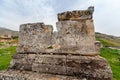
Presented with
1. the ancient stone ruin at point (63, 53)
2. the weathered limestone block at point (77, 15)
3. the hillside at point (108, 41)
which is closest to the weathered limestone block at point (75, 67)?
the ancient stone ruin at point (63, 53)

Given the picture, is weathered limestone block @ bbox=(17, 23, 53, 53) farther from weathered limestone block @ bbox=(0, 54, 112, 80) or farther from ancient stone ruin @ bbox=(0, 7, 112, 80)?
weathered limestone block @ bbox=(0, 54, 112, 80)

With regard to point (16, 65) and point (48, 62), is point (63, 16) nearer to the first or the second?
point (48, 62)

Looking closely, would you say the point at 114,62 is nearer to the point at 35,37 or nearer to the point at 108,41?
the point at 35,37

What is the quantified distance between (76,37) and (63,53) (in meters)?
0.54

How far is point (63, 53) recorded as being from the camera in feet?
17.4

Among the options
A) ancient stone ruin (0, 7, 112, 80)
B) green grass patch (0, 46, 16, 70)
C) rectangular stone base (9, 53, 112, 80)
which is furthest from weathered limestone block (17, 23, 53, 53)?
A: green grass patch (0, 46, 16, 70)

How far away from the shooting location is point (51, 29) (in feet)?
18.8

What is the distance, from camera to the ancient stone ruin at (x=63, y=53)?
4910 mm

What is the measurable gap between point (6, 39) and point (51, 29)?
3722 centimetres

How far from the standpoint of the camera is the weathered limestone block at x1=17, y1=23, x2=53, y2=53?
18.7 feet

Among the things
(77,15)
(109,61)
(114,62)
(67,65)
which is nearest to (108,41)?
(114,62)

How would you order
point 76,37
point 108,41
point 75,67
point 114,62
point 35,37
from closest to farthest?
point 75,67, point 76,37, point 35,37, point 114,62, point 108,41

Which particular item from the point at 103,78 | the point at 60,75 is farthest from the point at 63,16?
the point at 103,78

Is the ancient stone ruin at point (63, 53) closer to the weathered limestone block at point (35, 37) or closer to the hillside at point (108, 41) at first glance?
the weathered limestone block at point (35, 37)
